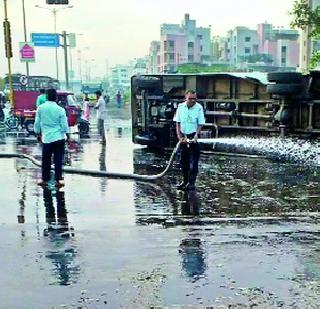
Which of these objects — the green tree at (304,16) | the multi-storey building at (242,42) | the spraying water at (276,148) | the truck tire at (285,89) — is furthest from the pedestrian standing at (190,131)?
the multi-storey building at (242,42)

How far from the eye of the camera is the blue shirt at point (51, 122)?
27.9 ft

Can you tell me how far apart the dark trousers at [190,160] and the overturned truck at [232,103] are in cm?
380

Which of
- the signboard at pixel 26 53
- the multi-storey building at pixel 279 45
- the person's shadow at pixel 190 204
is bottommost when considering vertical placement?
the person's shadow at pixel 190 204

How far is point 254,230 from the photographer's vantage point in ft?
19.5

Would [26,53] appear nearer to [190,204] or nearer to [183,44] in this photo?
[190,204]

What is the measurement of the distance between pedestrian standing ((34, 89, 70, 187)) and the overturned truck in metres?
5.03

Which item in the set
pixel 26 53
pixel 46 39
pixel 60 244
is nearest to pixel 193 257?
pixel 60 244

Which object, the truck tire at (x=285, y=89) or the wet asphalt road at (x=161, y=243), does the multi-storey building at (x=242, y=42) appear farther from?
the wet asphalt road at (x=161, y=243)

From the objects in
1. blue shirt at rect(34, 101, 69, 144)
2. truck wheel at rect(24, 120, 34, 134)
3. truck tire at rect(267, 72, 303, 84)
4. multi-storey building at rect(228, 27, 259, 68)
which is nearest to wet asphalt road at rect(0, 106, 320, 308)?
blue shirt at rect(34, 101, 69, 144)

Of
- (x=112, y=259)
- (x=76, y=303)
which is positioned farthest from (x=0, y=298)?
(x=112, y=259)

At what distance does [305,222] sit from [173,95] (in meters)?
8.34

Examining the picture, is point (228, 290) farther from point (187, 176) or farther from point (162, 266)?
point (187, 176)

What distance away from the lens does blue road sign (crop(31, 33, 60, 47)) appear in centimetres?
4012

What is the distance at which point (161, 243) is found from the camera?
5.39 metres
